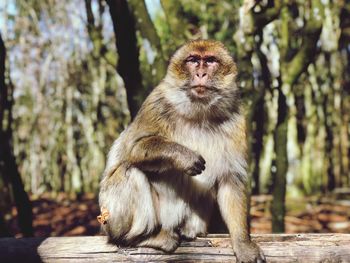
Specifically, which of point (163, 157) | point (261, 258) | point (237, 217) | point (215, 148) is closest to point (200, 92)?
point (215, 148)

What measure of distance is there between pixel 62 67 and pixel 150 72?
11566 mm

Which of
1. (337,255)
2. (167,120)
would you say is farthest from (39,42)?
(337,255)

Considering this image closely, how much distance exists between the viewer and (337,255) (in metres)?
3.39

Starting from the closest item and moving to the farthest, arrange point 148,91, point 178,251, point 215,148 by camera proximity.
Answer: point 178,251
point 215,148
point 148,91

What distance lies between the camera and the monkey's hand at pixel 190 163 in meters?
3.45

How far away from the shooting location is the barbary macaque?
3637 millimetres

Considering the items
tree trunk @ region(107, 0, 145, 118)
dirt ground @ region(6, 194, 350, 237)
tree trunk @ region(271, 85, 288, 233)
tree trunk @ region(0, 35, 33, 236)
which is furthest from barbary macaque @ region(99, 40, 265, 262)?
dirt ground @ region(6, 194, 350, 237)

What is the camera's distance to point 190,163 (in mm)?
3451

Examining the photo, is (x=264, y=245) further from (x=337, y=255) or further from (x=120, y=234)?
(x=120, y=234)

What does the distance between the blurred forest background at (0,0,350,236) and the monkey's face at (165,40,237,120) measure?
83 centimetres

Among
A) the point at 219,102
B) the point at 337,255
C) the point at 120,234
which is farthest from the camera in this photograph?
the point at 219,102

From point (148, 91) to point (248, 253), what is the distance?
6.58ft

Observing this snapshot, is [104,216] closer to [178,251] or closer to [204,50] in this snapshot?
[178,251]

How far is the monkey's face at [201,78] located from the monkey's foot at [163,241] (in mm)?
876
